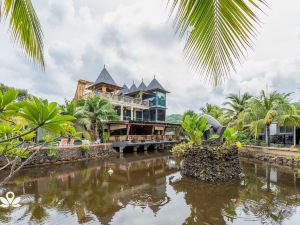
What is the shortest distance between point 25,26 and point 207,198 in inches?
273

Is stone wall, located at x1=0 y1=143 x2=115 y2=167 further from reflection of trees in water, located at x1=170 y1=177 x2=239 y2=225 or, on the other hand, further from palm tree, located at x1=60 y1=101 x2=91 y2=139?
reflection of trees in water, located at x1=170 y1=177 x2=239 y2=225

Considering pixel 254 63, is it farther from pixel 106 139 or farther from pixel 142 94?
pixel 142 94

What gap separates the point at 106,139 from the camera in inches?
784

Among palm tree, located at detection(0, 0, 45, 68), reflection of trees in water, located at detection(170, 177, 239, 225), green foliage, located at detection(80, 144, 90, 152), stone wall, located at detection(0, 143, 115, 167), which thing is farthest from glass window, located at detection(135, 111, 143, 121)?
palm tree, located at detection(0, 0, 45, 68)

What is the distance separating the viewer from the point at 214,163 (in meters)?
9.45

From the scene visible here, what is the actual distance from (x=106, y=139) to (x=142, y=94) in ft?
36.9

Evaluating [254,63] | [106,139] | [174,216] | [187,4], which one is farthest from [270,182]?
[106,139]

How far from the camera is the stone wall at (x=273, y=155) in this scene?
12.6 m

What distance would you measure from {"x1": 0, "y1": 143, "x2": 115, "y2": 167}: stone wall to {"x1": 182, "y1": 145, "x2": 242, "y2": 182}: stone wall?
28.0ft

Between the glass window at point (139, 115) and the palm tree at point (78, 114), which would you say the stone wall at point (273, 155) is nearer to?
the palm tree at point (78, 114)

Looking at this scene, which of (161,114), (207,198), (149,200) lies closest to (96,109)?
(149,200)

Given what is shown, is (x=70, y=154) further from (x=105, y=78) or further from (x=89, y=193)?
(x=105, y=78)

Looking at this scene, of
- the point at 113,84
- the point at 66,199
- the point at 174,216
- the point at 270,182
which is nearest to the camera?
the point at 174,216

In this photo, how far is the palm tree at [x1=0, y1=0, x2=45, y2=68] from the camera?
5.82 ft
